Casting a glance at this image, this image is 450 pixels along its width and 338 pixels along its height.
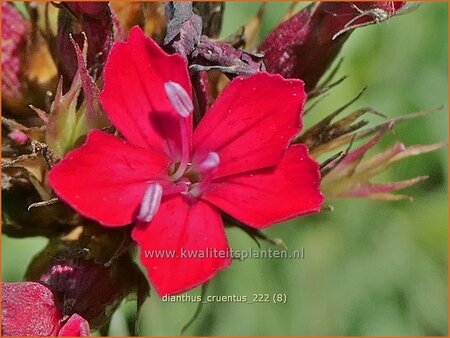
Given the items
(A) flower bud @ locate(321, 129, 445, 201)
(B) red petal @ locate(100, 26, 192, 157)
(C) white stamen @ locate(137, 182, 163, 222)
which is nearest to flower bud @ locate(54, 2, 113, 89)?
(B) red petal @ locate(100, 26, 192, 157)

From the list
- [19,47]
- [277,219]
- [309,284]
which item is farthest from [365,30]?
[277,219]

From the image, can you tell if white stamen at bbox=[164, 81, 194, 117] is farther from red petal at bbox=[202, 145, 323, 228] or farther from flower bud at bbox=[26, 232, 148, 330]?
flower bud at bbox=[26, 232, 148, 330]

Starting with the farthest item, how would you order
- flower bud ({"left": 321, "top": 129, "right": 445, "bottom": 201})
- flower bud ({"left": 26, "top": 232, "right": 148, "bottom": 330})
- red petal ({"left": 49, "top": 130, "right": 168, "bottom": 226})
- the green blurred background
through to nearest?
the green blurred background → flower bud ({"left": 321, "top": 129, "right": 445, "bottom": 201}) → flower bud ({"left": 26, "top": 232, "right": 148, "bottom": 330}) → red petal ({"left": 49, "top": 130, "right": 168, "bottom": 226})

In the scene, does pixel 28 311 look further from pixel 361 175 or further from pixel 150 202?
pixel 361 175

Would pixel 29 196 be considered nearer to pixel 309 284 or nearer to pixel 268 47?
pixel 268 47

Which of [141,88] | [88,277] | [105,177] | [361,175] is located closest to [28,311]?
[88,277]

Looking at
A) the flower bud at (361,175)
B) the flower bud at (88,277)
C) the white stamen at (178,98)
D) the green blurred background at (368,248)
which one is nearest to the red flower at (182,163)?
the white stamen at (178,98)
